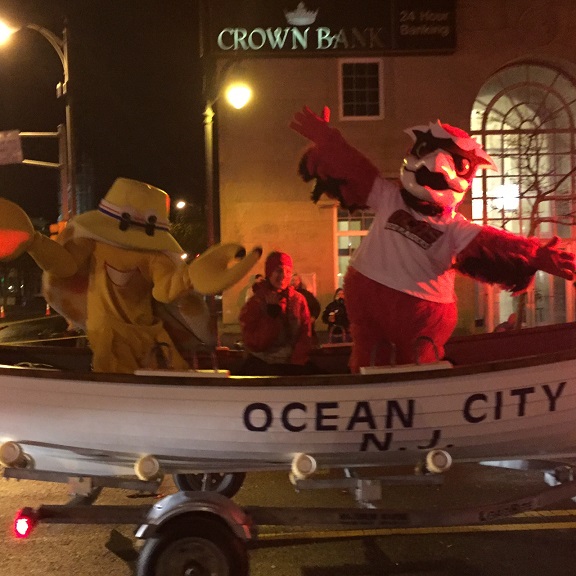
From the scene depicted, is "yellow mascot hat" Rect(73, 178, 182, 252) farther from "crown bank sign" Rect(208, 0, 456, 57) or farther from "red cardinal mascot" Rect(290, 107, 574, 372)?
"crown bank sign" Rect(208, 0, 456, 57)

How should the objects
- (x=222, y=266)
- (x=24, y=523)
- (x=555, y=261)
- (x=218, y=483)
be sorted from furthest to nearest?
(x=218, y=483)
(x=555, y=261)
(x=222, y=266)
(x=24, y=523)

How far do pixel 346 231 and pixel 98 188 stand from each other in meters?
20.7

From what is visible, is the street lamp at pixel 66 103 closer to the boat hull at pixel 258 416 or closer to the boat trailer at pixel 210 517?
the boat hull at pixel 258 416

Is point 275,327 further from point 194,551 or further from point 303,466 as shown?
point 194,551

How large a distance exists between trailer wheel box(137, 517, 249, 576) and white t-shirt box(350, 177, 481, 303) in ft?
6.79

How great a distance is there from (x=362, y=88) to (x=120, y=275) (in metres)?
11.5

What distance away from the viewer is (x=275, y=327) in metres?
4.69

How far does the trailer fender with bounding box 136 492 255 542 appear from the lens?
3.23m

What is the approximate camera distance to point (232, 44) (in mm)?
14023

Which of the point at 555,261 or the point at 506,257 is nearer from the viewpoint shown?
the point at 555,261

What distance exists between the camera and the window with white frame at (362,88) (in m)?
14.5

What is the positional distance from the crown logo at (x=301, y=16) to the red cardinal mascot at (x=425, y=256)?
10.4 meters

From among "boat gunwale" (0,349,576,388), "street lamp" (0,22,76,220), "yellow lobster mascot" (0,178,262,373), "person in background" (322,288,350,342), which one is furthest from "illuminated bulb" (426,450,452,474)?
"street lamp" (0,22,76,220)

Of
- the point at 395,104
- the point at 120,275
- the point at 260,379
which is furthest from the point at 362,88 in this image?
the point at 260,379
